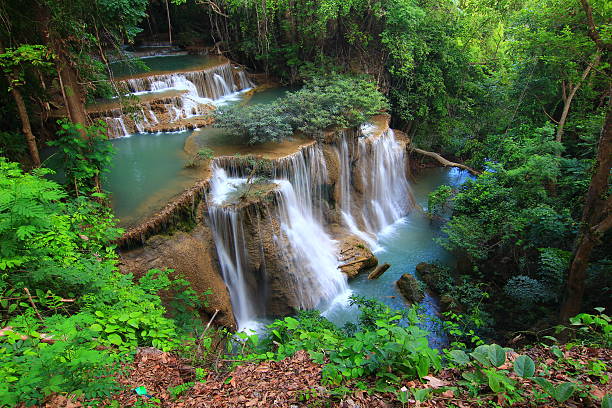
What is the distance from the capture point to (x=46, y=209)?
167 inches

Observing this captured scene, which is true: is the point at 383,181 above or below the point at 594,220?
below

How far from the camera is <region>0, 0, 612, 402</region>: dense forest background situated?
377 centimetres

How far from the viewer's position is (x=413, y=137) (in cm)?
1585

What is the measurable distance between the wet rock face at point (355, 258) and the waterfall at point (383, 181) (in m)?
1.65

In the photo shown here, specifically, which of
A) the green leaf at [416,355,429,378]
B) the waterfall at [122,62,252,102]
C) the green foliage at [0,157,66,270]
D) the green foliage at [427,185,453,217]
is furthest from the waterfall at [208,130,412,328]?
the waterfall at [122,62,252,102]

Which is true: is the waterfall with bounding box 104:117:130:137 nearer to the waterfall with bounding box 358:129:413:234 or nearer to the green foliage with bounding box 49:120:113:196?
the green foliage with bounding box 49:120:113:196

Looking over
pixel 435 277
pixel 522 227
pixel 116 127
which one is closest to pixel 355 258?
pixel 435 277

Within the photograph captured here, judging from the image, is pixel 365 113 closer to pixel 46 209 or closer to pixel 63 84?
pixel 63 84

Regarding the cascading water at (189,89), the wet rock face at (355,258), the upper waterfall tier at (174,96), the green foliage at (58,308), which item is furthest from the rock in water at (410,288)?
the cascading water at (189,89)

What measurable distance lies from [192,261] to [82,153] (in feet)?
8.70

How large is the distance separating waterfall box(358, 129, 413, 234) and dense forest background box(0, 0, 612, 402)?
4.89 ft

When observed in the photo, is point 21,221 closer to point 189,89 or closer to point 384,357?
point 384,357

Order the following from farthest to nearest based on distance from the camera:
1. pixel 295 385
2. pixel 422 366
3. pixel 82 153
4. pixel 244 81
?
pixel 244 81, pixel 82 153, pixel 295 385, pixel 422 366

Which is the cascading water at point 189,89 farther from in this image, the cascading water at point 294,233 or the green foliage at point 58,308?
the green foliage at point 58,308
